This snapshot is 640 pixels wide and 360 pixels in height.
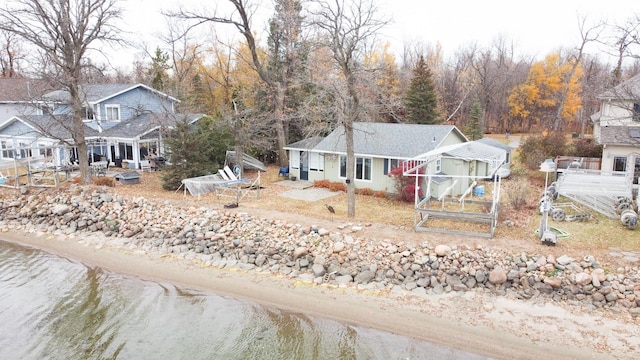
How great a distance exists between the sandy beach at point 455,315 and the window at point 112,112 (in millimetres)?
17710

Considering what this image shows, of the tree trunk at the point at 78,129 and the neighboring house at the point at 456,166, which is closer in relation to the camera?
the neighboring house at the point at 456,166

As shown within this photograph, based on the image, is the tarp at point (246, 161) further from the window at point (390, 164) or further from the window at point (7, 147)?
the window at point (7, 147)

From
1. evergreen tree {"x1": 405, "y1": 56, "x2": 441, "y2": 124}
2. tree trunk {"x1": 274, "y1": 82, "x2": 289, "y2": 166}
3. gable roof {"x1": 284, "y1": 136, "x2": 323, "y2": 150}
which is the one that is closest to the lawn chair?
tree trunk {"x1": 274, "y1": 82, "x2": 289, "y2": 166}

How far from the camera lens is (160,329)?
11000mm

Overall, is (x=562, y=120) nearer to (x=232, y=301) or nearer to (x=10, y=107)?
(x=232, y=301)

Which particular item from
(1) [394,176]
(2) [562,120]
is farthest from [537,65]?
(1) [394,176]

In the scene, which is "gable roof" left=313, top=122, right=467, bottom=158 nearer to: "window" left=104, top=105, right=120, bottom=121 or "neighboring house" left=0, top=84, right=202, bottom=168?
"neighboring house" left=0, top=84, right=202, bottom=168

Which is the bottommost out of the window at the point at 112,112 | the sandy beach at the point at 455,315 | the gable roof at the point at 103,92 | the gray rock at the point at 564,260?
the sandy beach at the point at 455,315

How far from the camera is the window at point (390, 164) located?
21.2 meters

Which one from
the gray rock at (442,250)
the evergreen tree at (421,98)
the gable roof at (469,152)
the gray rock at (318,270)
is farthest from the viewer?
the evergreen tree at (421,98)

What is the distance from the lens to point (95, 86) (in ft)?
101

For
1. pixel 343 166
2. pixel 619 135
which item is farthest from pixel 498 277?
pixel 619 135

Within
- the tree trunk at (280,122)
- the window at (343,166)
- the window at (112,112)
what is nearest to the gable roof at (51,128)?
the window at (112,112)

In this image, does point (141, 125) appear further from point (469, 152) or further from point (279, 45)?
point (469, 152)
